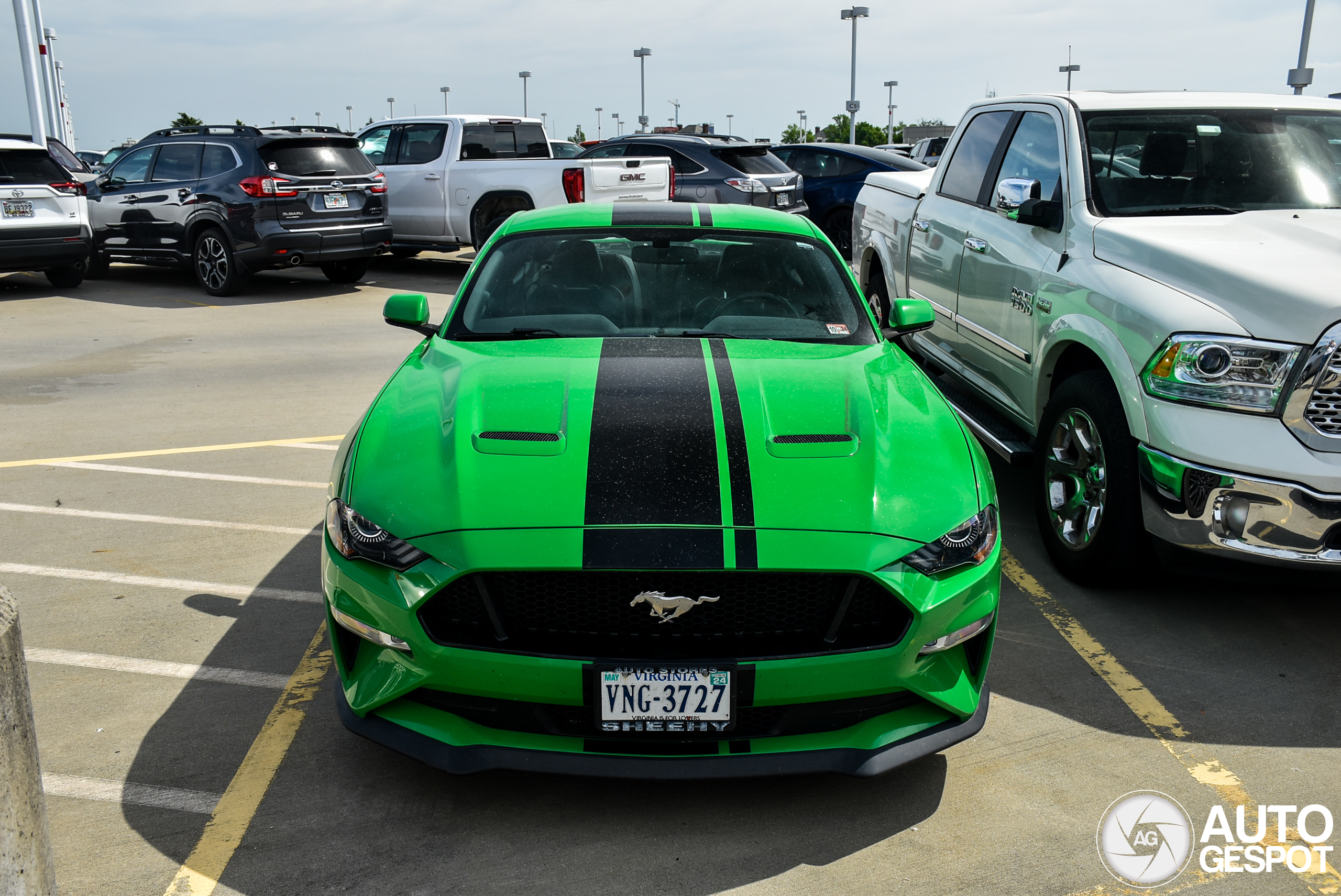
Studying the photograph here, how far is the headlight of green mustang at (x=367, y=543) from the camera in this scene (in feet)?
9.37

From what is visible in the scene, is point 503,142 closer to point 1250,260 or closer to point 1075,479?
point 1075,479

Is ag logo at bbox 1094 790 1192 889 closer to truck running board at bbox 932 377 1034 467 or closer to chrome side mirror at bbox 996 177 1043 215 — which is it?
truck running board at bbox 932 377 1034 467

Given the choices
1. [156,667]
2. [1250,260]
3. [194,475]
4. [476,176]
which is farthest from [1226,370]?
[476,176]

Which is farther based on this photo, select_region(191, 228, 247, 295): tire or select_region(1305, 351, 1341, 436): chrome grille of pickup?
select_region(191, 228, 247, 295): tire

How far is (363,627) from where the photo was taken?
2.91 metres

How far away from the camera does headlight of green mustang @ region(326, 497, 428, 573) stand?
286 centimetres

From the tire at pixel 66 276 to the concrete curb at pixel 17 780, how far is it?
1328 centimetres

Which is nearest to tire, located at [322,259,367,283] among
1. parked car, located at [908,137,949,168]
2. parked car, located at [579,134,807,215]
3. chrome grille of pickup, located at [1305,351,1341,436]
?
parked car, located at [579,134,807,215]

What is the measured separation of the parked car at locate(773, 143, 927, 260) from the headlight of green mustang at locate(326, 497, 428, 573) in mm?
13161

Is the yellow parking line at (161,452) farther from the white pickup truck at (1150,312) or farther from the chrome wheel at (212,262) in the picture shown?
the chrome wheel at (212,262)

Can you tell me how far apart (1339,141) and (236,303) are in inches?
441

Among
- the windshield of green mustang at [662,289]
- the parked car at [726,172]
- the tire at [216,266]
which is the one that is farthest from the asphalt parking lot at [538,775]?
the parked car at [726,172]

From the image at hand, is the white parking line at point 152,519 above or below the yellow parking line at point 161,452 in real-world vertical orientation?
below

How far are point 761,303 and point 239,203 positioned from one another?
32.6 ft
